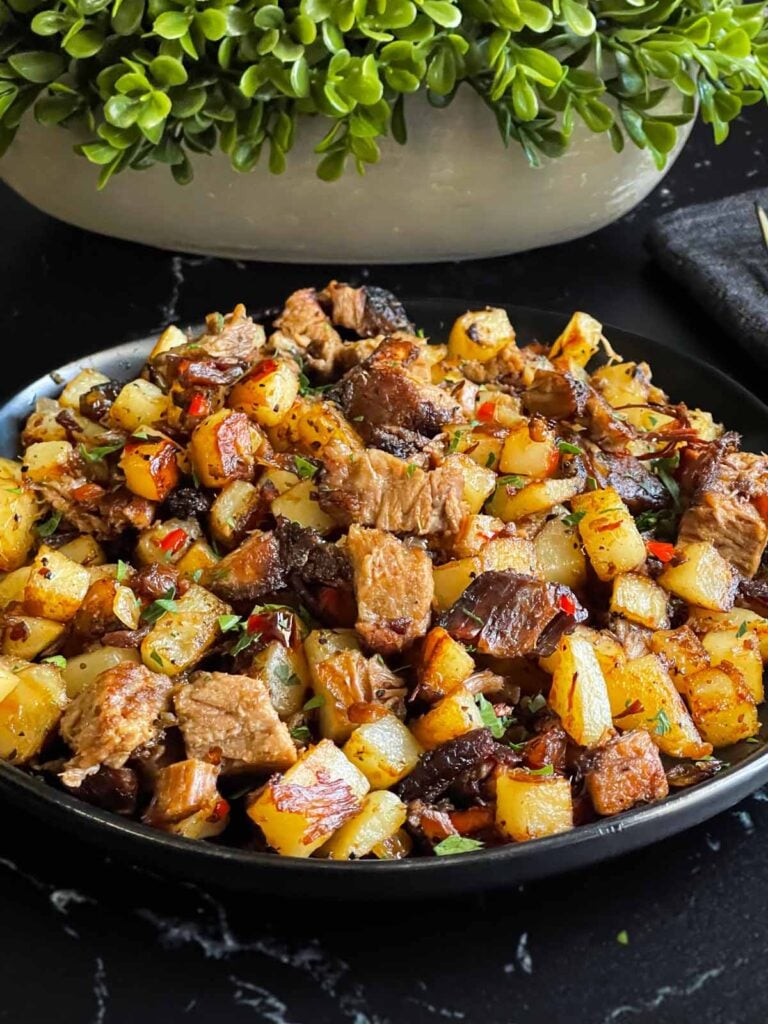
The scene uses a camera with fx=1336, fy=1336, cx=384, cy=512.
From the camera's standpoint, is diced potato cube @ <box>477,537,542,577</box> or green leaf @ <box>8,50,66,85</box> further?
green leaf @ <box>8,50,66,85</box>

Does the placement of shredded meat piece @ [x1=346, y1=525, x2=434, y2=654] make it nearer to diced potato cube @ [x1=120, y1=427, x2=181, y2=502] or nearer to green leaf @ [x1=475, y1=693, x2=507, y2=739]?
green leaf @ [x1=475, y1=693, x2=507, y2=739]

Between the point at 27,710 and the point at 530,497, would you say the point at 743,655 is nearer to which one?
the point at 530,497

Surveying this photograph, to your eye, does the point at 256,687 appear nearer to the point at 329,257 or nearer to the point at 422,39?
the point at 422,39

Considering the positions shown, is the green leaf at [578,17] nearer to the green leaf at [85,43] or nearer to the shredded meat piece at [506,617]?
the green leaf at [85,43]

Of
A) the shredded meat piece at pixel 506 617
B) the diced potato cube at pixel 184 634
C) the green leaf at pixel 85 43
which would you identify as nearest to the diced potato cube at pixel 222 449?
the diced potato cube at pixel 184 634

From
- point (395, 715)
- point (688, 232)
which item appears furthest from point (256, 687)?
point (688, 232)

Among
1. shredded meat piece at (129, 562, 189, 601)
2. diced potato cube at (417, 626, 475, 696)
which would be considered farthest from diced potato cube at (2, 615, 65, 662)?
diced potato cube at (417, 626, 475, 696)

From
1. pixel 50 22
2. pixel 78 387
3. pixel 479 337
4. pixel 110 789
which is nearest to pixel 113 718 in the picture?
pixel 110 789
